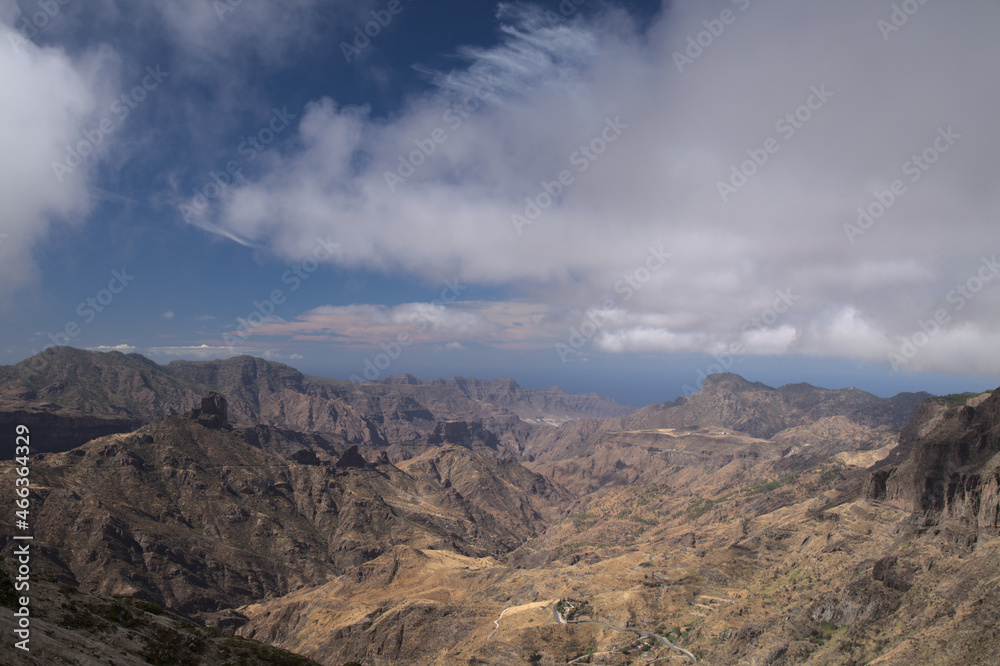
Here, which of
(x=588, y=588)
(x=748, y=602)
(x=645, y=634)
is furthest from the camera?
(x=588, y=588)

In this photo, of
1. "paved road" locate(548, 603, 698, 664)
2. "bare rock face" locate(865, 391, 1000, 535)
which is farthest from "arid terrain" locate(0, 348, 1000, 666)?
"paved road" locate(548, 603, 698, 664)

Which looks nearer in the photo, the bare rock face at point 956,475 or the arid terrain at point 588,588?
the arid terrain at point 588,588

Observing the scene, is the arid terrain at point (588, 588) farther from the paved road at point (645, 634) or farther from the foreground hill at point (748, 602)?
the paved road at point (645, 634)

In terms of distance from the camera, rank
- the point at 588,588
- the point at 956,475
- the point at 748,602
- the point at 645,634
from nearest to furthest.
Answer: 1. the point at 645,634
2. the point at 748,602
3. the point at 956,475
4. the point at 588,588

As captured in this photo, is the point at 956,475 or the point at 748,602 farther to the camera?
the point at 956,475

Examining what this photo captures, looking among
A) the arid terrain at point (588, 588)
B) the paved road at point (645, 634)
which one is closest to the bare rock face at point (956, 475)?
the arid terrain at point (588, 588)

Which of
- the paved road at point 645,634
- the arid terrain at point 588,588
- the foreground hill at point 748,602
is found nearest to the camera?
the arid terrain at point 588,588

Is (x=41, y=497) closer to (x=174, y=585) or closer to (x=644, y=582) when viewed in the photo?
(x=174, y=585)

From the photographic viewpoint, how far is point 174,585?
167375 mm

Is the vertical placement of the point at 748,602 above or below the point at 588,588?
above

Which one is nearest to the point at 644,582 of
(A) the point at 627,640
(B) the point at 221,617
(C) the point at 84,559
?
(A) the point at 627,640

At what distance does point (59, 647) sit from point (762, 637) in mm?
86489

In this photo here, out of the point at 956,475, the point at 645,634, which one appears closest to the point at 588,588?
the point at 645,634

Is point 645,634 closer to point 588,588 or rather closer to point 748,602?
point 748,602
